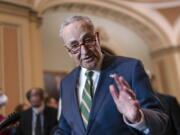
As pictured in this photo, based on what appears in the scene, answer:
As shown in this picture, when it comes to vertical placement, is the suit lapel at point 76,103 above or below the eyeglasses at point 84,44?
below

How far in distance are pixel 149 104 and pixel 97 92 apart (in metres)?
0.27

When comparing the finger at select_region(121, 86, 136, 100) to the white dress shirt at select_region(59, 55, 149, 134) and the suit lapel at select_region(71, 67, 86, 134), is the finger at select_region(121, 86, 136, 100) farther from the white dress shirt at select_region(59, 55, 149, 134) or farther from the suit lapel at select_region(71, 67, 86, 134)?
the suit lapel at select_region(71, 67, 86, 134)

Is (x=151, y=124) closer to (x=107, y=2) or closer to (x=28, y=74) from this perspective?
(x=28, y=74)

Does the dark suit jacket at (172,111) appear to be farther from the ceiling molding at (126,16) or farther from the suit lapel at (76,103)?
the ceiling molding at (126,16)

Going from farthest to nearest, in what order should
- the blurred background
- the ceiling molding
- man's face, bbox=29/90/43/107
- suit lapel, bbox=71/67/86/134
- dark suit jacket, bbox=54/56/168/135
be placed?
the ceiling molding, the blurred background, man's face, bbox=29/90/43/107, suit lapel, bbox=71/67/86/134, dark suit jacket, bbox=54/56/168/135

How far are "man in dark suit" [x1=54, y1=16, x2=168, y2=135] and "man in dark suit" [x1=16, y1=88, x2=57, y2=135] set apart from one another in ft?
6.78

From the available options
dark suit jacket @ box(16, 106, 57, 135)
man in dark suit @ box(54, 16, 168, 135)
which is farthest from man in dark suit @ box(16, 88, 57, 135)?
man in dark suit @ box(54, 16, 168, 135)

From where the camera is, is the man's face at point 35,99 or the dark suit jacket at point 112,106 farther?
the man's face at point 35,99

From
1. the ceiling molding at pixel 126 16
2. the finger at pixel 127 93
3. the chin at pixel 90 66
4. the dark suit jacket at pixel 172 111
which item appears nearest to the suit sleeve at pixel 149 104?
the finger at pixel 127 93

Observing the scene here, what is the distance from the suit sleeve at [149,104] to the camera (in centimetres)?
115

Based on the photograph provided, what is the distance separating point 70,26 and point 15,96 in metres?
4.60

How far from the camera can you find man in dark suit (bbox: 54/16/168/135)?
4.13 ft

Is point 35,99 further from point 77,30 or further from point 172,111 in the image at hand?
point 77,30

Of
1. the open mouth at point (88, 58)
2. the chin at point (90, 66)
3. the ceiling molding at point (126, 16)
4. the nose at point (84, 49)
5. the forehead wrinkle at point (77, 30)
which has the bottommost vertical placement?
the chin at point (90, 66)
